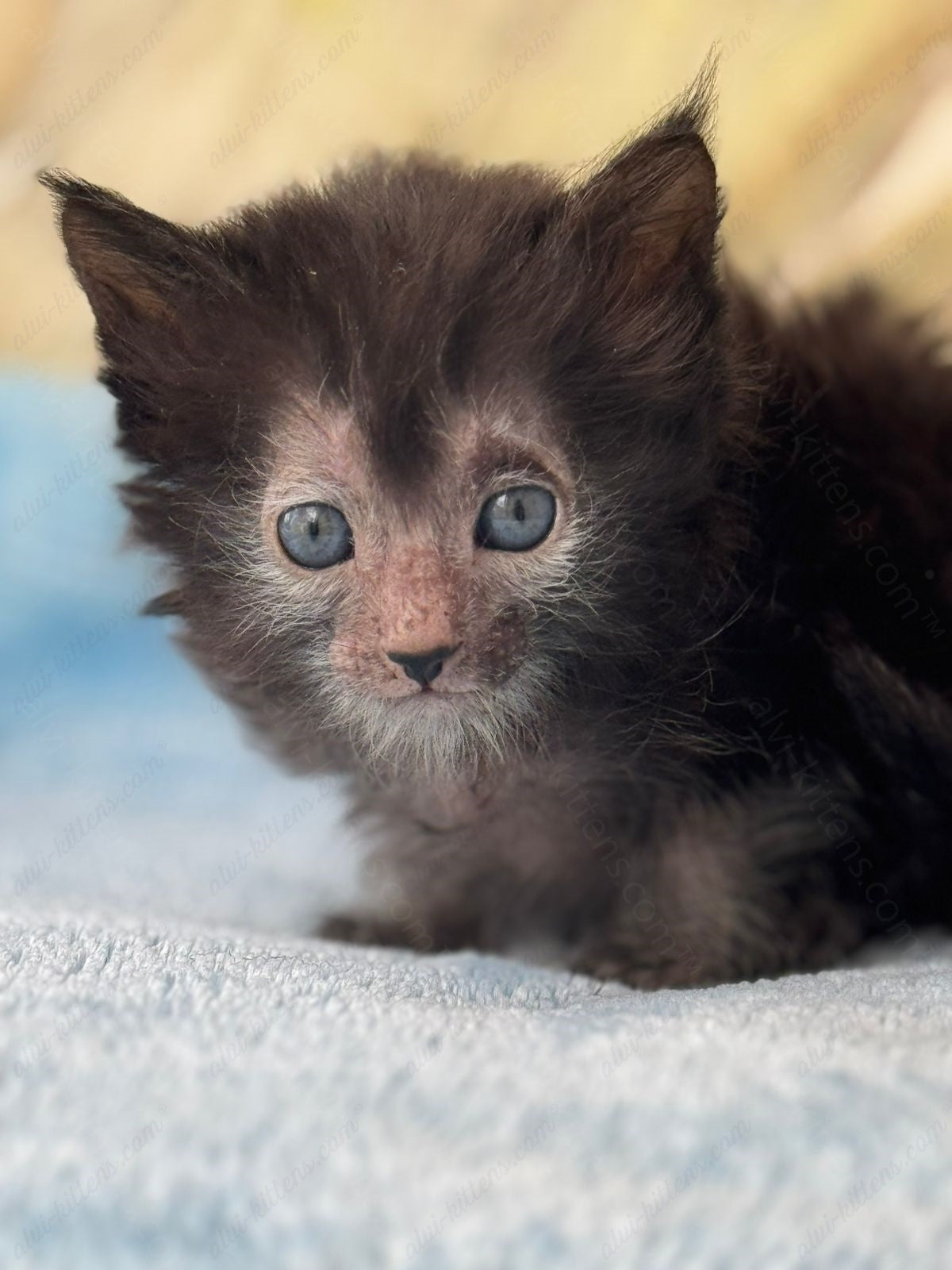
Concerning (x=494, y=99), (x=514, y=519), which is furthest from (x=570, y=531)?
(x=494, y=99)

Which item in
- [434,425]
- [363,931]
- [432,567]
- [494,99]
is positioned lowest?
[363,931]

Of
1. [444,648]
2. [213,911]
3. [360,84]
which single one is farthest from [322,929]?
[360,84]

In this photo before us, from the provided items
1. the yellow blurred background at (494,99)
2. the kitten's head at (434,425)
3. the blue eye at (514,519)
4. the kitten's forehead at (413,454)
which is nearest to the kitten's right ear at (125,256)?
the kitten's head at (434,425)

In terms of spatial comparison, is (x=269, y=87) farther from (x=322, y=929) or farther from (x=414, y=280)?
(x=322, y=929)

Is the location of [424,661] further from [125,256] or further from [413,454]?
[125,256]

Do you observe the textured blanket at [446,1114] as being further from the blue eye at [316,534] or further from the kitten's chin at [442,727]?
the blue eye at [316,534]

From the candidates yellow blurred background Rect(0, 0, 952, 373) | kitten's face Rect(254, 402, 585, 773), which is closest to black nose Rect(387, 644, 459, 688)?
kitten's face Rect(254, 402, 585, 773)
